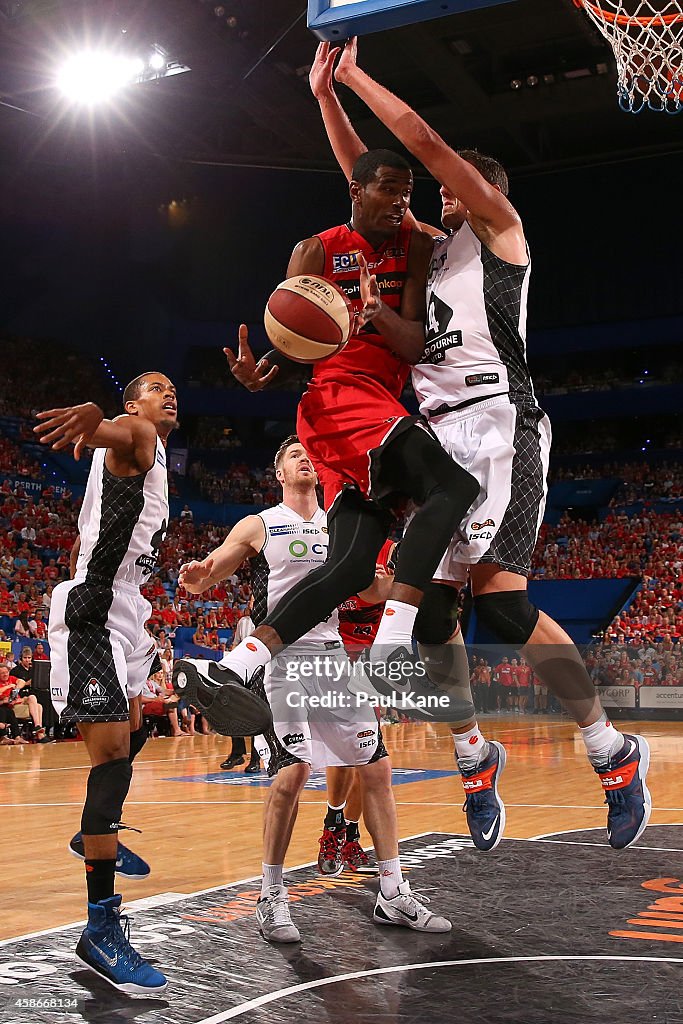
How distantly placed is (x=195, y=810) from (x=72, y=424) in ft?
19.1

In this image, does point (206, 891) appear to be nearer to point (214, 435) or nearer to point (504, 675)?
point (504, 675)

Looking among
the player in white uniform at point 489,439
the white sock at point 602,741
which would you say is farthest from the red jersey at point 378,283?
the white sock at point 602,741

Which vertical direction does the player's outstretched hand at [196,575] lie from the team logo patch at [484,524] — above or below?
below

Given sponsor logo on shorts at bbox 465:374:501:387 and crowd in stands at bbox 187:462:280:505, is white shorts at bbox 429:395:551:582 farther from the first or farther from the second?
crowd in stands at bbox 187:462:280:505

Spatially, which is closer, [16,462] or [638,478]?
[16,462]

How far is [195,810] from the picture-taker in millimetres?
9055

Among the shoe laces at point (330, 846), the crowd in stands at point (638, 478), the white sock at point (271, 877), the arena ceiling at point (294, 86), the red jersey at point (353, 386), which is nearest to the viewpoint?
the red jersey at point (353, 386)

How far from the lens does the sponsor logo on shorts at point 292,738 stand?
211 inches

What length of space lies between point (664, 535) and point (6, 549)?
1601 cm

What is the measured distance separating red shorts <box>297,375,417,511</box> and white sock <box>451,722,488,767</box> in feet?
3.43

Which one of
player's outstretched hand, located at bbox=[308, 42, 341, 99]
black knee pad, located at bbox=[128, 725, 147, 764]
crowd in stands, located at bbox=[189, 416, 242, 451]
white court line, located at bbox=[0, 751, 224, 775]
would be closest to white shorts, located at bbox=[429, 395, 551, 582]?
player's outstretched hand, located at bbox=[308, 42, 341, 99]

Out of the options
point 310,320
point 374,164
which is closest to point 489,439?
point 310,320

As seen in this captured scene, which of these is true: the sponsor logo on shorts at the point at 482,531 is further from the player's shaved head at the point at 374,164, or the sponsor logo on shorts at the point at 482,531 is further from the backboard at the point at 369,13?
the backboard at the point at 369,13

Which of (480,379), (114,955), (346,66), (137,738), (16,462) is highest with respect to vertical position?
(16,462)
